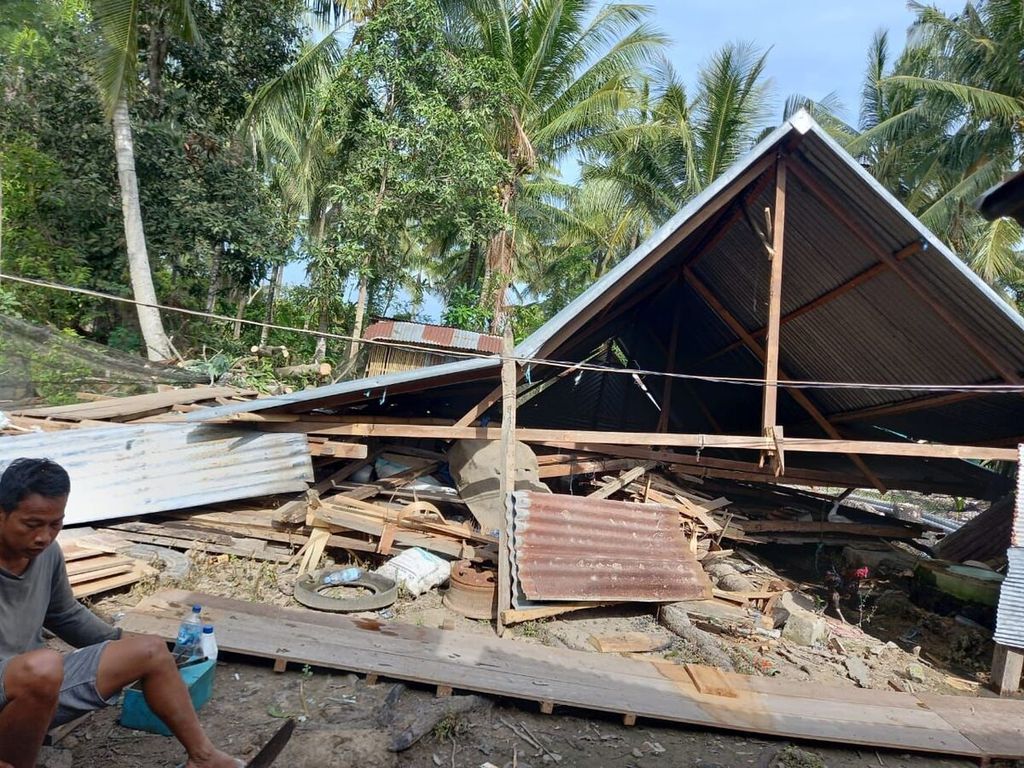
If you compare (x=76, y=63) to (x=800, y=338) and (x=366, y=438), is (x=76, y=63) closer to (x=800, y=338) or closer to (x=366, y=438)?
(x=366, y=438)

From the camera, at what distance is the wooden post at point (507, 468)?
5.39 meters

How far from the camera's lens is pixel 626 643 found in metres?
5.23

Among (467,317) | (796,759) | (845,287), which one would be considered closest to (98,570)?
(796,759)

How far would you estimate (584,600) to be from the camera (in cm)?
556

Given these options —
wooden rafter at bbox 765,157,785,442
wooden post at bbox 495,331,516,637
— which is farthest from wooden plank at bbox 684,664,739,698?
wooden rafter at bbox 765,157,785,442

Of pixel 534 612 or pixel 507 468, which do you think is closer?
pixel 534 612

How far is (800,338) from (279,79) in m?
11.8

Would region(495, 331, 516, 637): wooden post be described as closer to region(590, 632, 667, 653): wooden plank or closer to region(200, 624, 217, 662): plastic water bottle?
region(590, 632, 667, 653): wooden plank

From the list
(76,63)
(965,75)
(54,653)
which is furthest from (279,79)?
(965,75)

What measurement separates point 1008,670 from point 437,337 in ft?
30.2

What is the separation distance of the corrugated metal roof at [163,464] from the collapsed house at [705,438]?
61 mm

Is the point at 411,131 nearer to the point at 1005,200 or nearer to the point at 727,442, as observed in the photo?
the point at 727,442

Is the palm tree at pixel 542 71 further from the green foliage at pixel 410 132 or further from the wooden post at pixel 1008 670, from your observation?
the wooden post at pixel 1008 670

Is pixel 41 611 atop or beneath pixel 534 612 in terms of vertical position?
atop
